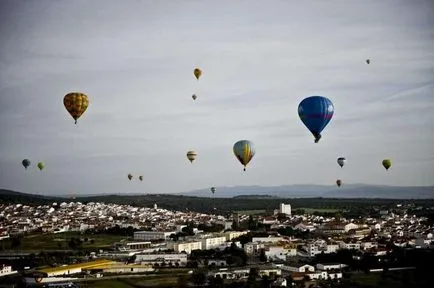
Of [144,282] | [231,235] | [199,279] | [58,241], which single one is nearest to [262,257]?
[199,279]

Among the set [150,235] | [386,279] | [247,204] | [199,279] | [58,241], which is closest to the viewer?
[199,279]

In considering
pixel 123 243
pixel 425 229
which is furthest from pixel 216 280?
pixel 425 229

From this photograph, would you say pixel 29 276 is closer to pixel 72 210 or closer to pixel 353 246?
pixel 353 246

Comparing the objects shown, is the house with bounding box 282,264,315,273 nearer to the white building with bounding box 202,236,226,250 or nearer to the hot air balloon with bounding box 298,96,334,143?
the hot air balloon with bounding box 298,96,334,143

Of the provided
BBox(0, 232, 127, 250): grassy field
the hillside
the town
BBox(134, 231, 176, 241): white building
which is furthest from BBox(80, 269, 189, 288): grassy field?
the hillside

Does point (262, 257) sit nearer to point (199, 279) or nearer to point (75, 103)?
point (199, 279)

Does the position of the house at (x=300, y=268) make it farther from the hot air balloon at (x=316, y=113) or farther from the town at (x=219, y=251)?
the hot air balloon at (x=316, y=113)
